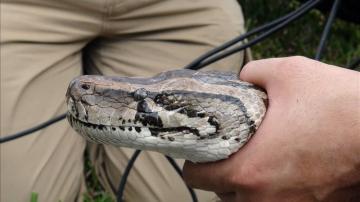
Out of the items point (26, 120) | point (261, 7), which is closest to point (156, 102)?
point (26, 120)

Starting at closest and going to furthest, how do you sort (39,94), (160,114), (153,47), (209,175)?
(160,114)
(209,175)
(39,94)
(153,47)

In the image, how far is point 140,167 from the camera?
295cm

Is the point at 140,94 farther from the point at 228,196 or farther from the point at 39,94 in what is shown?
the point at 39,94

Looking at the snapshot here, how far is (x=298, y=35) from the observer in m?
3.87

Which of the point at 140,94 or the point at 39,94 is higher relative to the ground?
the point at 140,94

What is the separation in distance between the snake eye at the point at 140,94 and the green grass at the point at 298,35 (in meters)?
2.21

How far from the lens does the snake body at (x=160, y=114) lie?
1.52 meters

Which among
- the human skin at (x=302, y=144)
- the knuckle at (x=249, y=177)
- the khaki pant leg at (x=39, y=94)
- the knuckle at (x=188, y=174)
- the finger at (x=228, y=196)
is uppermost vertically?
the human skin at (x=302, y=144)

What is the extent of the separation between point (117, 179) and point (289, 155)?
1522 millimetres

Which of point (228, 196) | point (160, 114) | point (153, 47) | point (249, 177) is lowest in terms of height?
point (153, 47)

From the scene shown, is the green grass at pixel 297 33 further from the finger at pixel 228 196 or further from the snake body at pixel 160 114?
the snake body at pixel 160 114

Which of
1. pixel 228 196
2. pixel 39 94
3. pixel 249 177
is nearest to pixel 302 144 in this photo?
pixel 249 177

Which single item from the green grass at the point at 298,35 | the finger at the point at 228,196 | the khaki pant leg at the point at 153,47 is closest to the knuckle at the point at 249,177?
the finger at the point at 228,196

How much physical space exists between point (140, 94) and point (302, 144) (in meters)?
0.36
